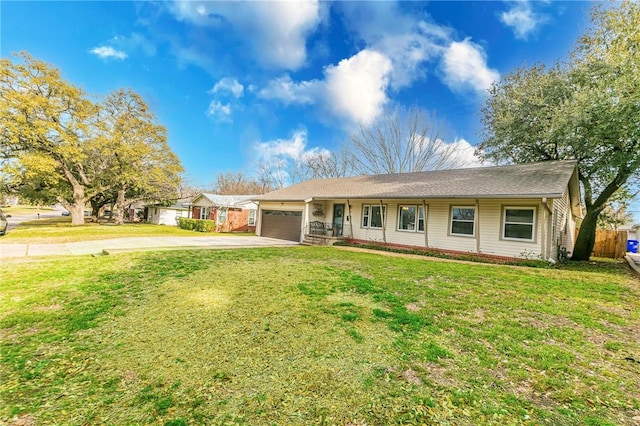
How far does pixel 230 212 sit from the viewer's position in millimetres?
24312

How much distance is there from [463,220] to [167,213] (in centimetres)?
3262

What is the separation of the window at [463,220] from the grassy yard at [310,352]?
210 inches

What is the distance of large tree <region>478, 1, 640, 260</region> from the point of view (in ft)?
30.3

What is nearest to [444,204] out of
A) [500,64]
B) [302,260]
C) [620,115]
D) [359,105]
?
[620,115]

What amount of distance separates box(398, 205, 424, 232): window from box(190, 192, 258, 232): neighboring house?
1333 centimetres

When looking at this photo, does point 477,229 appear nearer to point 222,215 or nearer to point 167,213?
point 222,215

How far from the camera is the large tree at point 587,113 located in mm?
9250

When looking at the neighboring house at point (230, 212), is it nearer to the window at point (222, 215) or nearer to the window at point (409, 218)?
the window at point (222, 215)

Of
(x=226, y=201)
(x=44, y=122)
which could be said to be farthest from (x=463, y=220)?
(x=44, y=122)

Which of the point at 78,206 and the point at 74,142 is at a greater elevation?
the point at 74,142

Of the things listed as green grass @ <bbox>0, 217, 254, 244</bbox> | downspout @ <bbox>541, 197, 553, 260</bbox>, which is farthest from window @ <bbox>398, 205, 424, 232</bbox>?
green grass @ <bbox>0, 217, 254, 244</bbox>

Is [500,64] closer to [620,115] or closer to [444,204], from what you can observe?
[620,115]

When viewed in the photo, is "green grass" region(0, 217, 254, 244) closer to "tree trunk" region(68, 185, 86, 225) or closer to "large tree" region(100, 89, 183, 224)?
"tree trunk" region(68, 185, 86, 225)

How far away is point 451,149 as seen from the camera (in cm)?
2405
